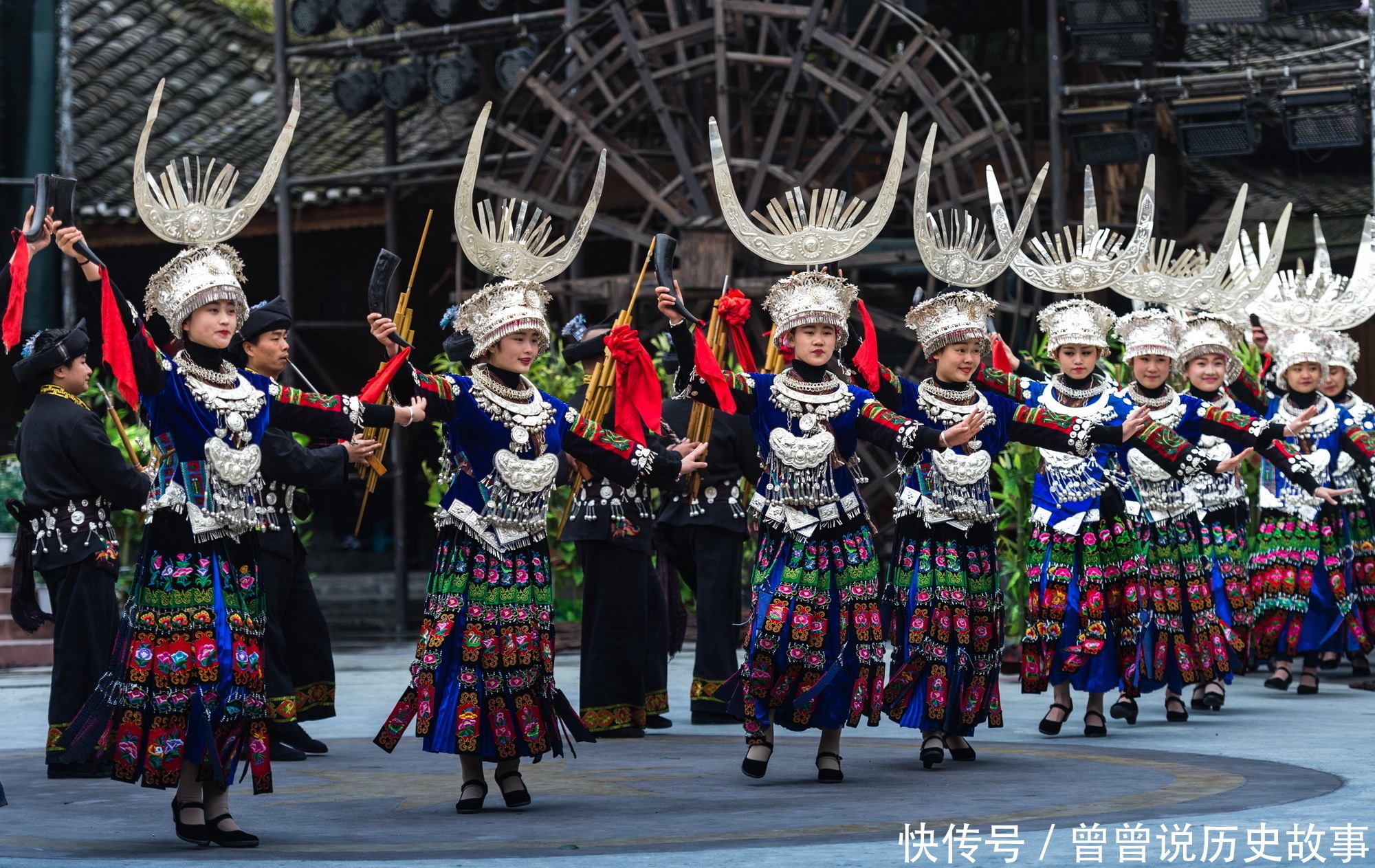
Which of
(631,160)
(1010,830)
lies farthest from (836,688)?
(631,160)

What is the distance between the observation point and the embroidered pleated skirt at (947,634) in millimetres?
6938

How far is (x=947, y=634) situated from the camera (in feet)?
22.8

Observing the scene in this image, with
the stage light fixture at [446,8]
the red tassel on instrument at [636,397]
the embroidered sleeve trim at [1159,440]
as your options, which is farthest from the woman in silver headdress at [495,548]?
the stage light fixture at [446,8]

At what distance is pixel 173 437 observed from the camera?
5.57m

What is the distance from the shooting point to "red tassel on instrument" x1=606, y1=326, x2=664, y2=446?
647 cm

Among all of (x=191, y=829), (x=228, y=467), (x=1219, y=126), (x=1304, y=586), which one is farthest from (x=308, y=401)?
(x=1219, y=126)

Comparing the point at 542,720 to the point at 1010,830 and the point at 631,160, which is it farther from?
the point at 631,160

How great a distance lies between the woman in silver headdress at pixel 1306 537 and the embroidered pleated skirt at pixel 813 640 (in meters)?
3.64

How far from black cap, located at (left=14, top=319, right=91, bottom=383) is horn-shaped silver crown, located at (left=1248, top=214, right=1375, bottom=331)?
562 cm

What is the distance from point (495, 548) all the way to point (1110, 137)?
8.13 metres

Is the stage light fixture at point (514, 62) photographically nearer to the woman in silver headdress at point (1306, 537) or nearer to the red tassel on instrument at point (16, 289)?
the woman in silver headdress at point (1306, 537)

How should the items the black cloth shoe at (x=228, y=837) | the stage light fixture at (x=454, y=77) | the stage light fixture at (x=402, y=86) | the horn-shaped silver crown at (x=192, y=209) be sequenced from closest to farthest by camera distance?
1. the black cloth shoe at (x=228, y=837)
2. the horn-shaped silver crown at (x=192, y=209)
3. the stage light fixture at (x=454, y=77)
4. the stage light fixture at (x=402, y=86)

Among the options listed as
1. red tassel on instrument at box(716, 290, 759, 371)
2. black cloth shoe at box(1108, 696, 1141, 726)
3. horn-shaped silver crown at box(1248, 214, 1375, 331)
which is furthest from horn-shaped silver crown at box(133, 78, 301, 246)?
horn-shaped silver crown at box(1248, 214, 1375, 331)

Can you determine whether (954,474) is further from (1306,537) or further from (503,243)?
(1306,537)
